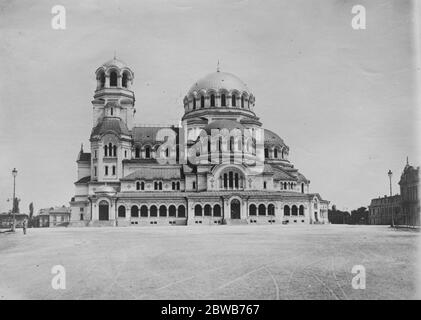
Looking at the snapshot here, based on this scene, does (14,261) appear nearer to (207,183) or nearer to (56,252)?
(56,252)

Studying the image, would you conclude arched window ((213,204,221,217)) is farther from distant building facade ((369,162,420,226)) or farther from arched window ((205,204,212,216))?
distant building facade ((369,162,420,226))

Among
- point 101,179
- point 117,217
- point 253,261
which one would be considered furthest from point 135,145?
point 253,261

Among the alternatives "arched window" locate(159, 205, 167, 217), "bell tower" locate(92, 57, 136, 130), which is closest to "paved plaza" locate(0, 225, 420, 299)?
"arched window" locate(159, 205, 167, 217)

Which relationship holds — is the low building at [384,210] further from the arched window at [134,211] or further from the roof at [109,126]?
the roof at [109,126]

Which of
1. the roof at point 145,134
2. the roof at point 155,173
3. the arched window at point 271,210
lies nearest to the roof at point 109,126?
the roof at point 145,134
